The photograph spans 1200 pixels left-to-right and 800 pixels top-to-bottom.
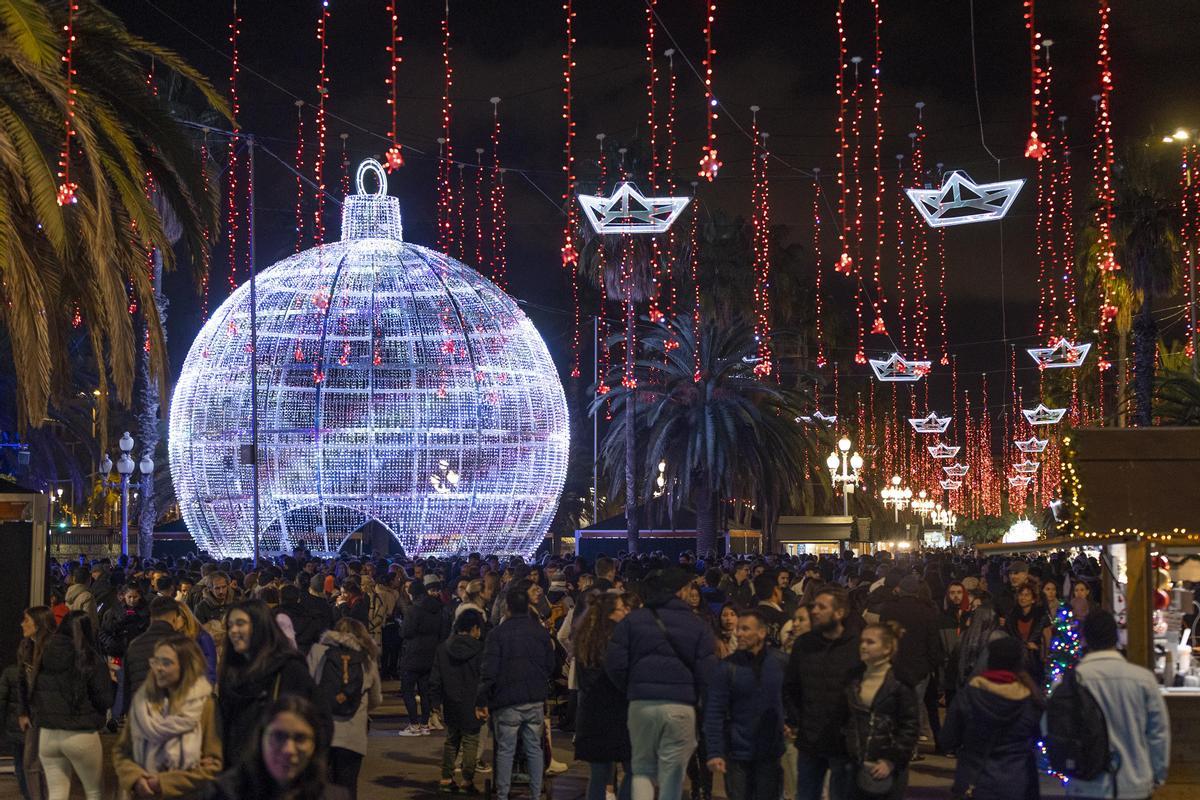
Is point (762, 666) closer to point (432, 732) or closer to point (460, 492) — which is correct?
point (432, 732)

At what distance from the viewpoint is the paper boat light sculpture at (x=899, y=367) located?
1345 inches

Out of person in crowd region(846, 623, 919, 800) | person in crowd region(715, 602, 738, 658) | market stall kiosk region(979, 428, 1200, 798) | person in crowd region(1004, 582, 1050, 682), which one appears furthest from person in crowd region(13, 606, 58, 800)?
person in crowd region(1004, 582, 1050, 682)

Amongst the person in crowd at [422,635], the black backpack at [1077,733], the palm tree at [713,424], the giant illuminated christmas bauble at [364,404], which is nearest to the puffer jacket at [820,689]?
the black backpack at [1077,733]

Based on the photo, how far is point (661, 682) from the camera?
356 inches

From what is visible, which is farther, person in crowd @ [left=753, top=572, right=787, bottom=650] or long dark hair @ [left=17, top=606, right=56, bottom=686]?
person in crowd @ [left=753, top=572, right=787, bottom=650]

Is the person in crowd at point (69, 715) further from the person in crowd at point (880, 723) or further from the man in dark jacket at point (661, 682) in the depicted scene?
the person in crowd at point (880, 723)

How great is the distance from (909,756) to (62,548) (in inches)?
1595

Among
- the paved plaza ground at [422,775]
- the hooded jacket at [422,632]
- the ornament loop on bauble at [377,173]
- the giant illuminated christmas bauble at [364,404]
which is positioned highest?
the ornament loop on bauble at [377,173]

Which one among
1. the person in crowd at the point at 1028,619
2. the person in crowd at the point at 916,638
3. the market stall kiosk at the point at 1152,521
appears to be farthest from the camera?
the person in crowd at the point at 1028,619

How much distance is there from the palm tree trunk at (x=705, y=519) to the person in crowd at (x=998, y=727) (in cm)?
3441

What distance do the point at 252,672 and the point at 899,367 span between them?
2762 cm

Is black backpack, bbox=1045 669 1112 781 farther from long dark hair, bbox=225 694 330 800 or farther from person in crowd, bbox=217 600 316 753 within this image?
long dark hair, bbox=225 694 330 800

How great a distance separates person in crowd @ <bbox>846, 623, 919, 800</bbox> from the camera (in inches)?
316

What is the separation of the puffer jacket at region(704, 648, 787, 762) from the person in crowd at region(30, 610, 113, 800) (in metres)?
3.66
